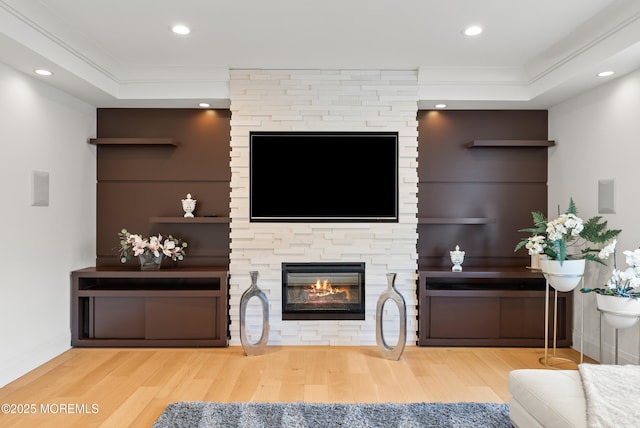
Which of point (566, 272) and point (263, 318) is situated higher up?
point (566, 272)

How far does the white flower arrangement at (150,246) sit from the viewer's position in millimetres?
4047

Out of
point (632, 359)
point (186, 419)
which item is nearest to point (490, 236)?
point (632, 359)

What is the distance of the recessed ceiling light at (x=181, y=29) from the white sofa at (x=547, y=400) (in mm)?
3246

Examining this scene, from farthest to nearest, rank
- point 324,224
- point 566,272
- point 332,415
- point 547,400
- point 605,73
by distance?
point 324,224 < point 566,272 < point 605,73 < point 332,415 < point 547,400

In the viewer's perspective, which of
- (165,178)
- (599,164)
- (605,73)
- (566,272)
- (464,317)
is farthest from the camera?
(165,178)

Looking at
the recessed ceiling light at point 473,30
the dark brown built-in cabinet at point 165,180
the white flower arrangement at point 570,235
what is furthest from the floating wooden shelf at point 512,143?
the dark brown built-in cabinet at point 165,180

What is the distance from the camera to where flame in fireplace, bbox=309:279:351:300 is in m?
4.13

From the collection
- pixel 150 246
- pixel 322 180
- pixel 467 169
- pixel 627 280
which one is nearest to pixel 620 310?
pixel 627 280

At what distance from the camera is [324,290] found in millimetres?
4145

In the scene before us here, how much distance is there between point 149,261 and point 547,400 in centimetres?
354

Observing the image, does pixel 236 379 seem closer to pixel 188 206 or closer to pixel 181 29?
pixel 188 206

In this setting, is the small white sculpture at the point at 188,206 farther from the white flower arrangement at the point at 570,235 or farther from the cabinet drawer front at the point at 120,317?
the white flower arrangement at the point at 570,235

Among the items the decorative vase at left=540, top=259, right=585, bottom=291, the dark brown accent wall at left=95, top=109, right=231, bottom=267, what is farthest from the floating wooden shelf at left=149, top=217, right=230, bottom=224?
the decorative vase at left=540, top=259, right=585, bottom=291

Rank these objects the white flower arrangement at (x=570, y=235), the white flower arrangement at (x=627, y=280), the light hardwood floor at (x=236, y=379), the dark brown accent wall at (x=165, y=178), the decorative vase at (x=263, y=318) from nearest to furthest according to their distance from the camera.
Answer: the light hardwood floor at (x=236, y=379), the white flower arrangement at (x=627, y=280), the white flower arrangement at (x=570, y=235), the decorative vase at (x=263, y=318), the dark brown accent wall at (x=165, y=178)
